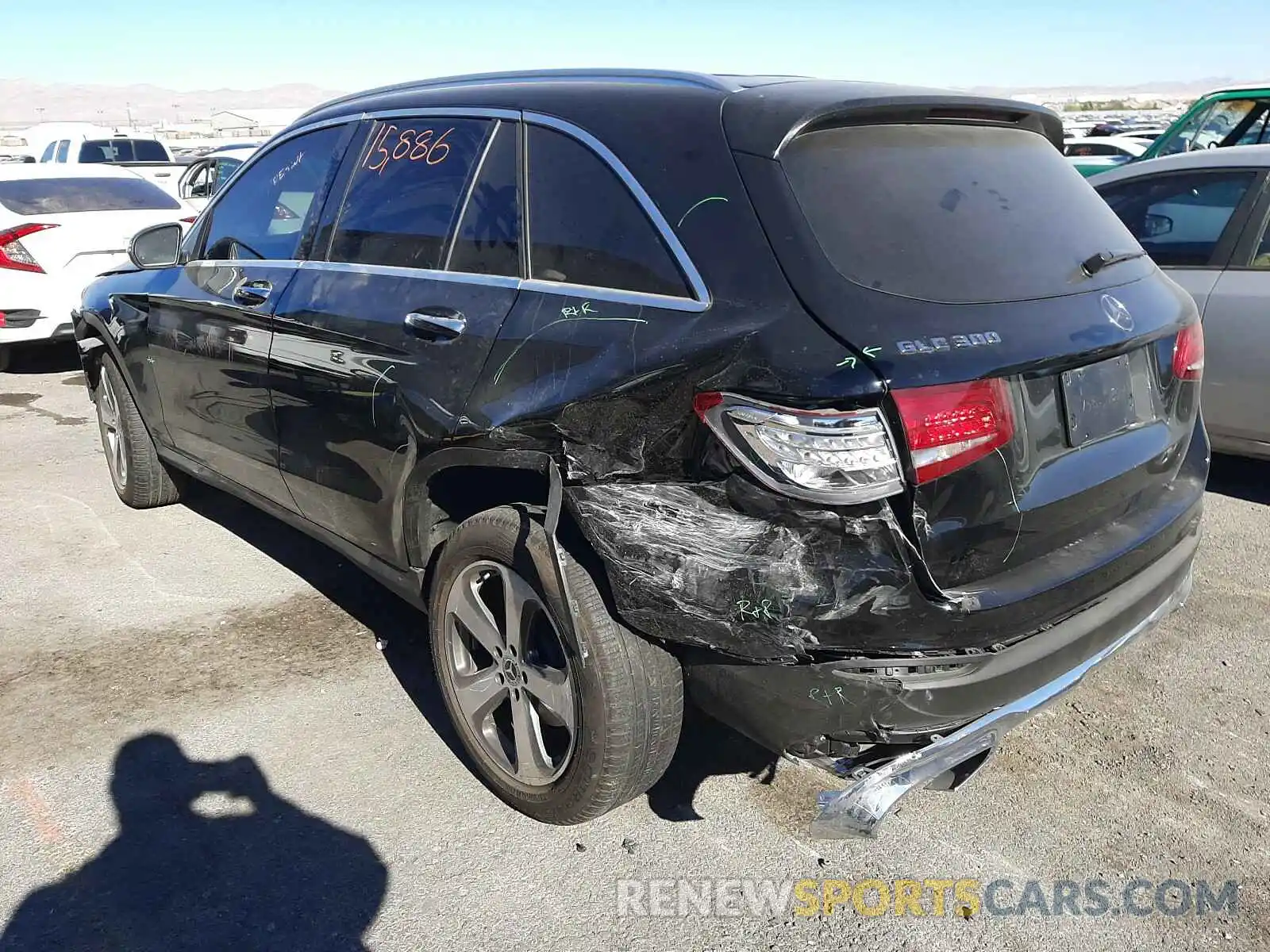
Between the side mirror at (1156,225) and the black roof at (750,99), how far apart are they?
2.48m

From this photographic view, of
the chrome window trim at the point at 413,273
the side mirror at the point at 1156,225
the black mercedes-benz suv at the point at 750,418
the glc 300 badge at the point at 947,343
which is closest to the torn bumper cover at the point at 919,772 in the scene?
the black mercedes-benz suv at the point at 750,418

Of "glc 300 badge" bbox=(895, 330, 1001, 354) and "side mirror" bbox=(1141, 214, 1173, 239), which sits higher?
"glc 300 badge" bbox=(895, 330, 1001, 354)

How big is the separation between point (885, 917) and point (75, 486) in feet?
15.9

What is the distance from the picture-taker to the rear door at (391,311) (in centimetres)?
285

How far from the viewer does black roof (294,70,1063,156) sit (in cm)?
244

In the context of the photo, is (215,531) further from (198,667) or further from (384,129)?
(384,129)

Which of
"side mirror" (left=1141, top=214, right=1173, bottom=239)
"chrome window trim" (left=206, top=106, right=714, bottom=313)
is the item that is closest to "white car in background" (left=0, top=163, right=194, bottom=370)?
"chrome window trim" (left=206, top=106, right=714, bottom=313)

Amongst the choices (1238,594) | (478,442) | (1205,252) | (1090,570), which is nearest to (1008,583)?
(1090,570)

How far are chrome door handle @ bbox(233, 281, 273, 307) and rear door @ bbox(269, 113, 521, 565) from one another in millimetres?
157

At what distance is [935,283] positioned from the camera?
7.57ft

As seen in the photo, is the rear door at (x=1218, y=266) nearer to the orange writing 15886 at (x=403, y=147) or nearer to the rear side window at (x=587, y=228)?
the rear side window at (x=587, y=228)

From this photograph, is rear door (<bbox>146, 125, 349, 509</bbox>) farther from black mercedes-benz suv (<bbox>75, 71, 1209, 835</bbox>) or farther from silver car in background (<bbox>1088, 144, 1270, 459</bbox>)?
silver car in background (<bbox>1088, 144, 1270, 459</bbox>)

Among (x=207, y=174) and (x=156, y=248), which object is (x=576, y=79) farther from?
(x=207, y=174)

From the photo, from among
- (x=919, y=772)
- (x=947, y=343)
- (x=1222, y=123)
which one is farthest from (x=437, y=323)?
(x=1222, y=123)
